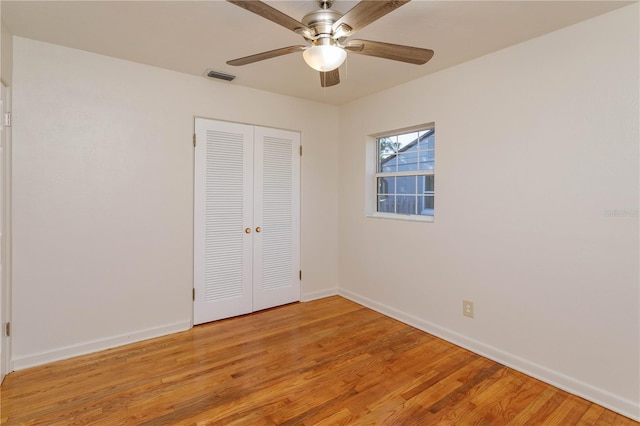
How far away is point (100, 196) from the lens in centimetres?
269

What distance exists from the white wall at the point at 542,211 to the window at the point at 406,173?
210 millimetres

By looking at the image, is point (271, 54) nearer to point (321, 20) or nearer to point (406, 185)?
point (321, 20)

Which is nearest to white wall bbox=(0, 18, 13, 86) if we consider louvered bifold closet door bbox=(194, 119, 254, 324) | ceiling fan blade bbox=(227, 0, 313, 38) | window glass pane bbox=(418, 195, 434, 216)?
louvered bifold closet door bbox=(194, 119, 254, 324)

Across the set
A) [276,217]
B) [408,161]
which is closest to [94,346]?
[276,217]

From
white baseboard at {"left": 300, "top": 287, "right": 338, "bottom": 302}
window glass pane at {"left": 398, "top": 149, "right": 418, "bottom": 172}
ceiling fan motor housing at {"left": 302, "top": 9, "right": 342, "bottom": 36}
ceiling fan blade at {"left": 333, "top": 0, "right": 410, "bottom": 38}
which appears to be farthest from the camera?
white baseboard at {"left": 300, "top": 287, "right": 338, "bottom": 302}

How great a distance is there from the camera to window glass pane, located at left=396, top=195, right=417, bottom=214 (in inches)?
135

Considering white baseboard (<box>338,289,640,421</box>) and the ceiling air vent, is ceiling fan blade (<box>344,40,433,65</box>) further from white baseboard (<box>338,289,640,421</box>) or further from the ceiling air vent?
white baseboard (<box>338,289,640,421</box>)

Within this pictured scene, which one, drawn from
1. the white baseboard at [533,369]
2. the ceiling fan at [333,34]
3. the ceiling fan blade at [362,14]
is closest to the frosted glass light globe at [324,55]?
the ceiling fan at [333,34]

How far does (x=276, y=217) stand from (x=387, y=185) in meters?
1.33

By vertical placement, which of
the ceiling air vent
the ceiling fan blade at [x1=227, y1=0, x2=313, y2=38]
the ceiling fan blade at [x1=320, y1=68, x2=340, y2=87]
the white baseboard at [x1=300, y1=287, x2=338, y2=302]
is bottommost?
the white baseboard at [x1=300, y1=287, x2=338, y2=302]

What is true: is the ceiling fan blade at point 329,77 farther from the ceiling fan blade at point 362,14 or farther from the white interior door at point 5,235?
the white interior door at point 5,235

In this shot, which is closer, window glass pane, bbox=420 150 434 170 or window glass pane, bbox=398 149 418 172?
window glass pane, bbox=420 150 434 170

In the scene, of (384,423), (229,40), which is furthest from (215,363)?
(229,40)

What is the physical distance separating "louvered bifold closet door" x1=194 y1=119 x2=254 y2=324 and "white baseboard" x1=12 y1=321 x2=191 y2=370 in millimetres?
252
